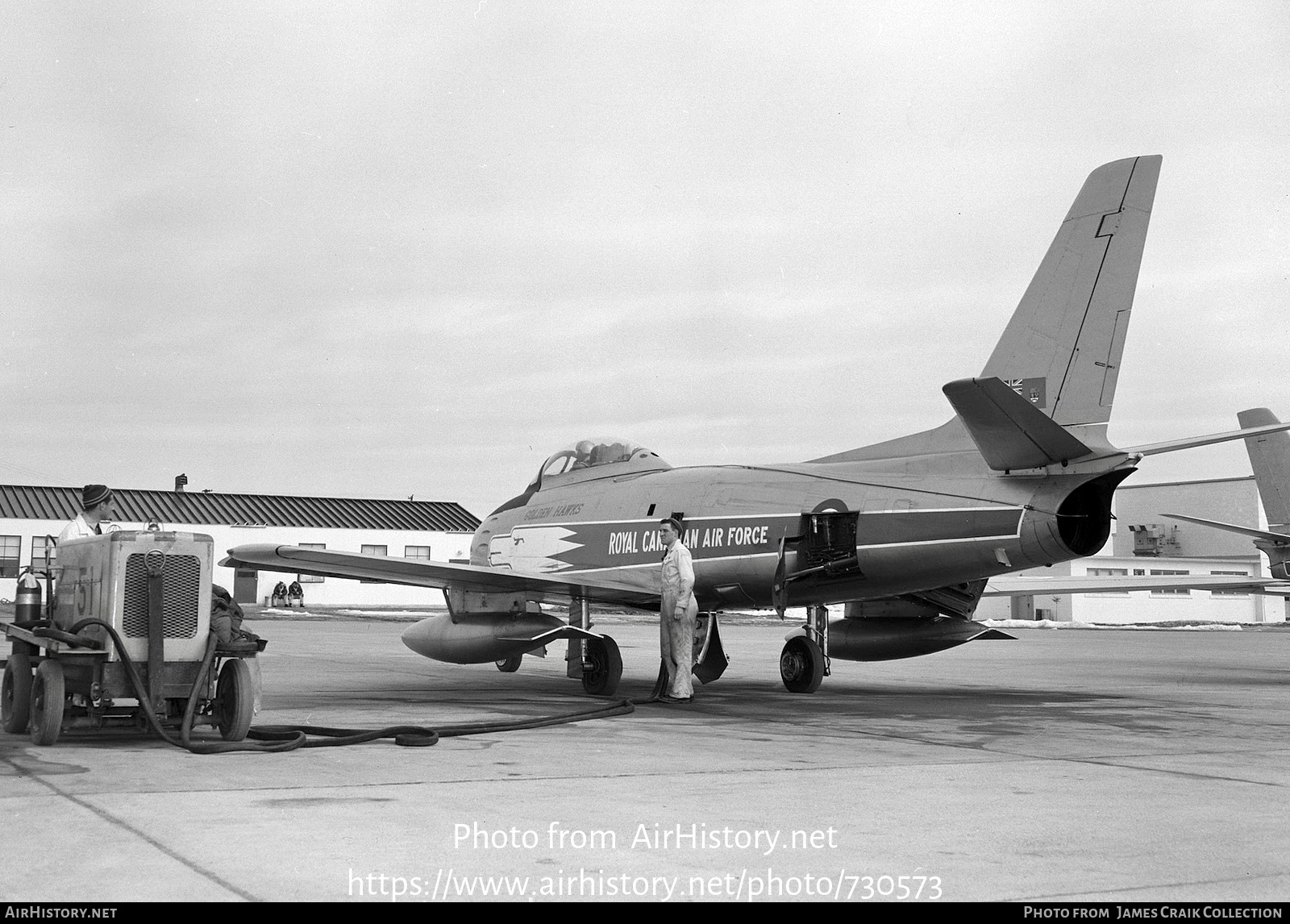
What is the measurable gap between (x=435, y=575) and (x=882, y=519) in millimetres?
4891

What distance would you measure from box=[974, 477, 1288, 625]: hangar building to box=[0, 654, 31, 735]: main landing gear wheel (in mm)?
44002

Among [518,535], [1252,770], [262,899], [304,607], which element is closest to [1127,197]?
[1252,770]

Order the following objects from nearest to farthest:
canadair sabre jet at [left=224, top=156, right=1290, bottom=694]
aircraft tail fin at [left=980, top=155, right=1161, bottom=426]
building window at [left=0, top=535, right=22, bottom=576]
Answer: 1. canadair sabre jet at [left=224, top=156, right=1290, bottom=694]
2. aircraft tail fin at [left=980, top=155, right=1161, bottom=426]
3. building window at [left=0, top=535, right=22, bottom=576]

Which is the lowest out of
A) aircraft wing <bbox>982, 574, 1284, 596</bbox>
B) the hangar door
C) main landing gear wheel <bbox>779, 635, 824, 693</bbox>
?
the hangar door

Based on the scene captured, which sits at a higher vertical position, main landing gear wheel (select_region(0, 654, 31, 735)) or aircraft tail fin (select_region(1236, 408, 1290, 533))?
aircraft tail fin (select_region(1236, 408, 1290, 533))

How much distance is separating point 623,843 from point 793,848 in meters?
0.71

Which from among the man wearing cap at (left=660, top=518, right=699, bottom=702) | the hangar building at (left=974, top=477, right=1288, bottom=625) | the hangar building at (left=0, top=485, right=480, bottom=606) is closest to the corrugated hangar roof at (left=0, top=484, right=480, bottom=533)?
the hangar building at (left=0, top=485, right=480, bottom=606)

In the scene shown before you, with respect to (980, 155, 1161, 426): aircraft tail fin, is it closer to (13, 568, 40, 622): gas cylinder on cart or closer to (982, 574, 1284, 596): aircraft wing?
(982, 574, 1284, 596): aircraft wing

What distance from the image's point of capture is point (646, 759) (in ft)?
26.8

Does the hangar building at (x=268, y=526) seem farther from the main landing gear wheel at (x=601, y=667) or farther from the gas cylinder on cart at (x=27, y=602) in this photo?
the gas cylinder on cart at (x=27, y=602)

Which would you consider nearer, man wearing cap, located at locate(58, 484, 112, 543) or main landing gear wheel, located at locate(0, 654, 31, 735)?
main landing gear wheel, located at locate(0, 654, 31, 735)

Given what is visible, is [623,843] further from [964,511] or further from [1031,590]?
[1031,590]

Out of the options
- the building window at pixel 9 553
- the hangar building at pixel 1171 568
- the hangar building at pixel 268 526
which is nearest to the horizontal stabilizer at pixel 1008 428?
the hangar building at pixel 1171 568

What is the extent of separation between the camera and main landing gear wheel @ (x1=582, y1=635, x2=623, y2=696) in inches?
565
